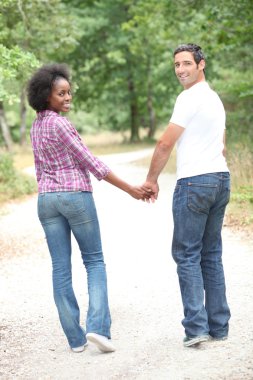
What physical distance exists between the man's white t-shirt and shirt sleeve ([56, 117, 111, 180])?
23.1 inches

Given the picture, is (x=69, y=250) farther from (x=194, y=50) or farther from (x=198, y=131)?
(x=194, y=50)

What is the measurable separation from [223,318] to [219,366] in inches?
27.6

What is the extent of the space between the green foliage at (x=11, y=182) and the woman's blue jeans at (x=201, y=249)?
10364 millimetres

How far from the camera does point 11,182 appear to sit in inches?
640

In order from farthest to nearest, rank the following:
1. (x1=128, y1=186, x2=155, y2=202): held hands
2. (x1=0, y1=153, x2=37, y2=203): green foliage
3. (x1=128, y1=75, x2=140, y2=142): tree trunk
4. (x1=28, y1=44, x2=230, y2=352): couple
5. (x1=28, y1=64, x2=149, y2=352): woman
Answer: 1. (x1=128, y1=75, x2=140, y2=142): tree trunk
2. (x1=0, y1=153, x2=37, y2=203): green foliage
3. (x1=128, y1=186, x2=155, y2=202): held hands
4. (x1=28, y1=64, x2=149, y2=352): woman
5. (x1=28, y1=44, x2=230, y2=352): couple

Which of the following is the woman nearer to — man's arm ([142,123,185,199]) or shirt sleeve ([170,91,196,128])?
man's arm ([142,123,185,199])

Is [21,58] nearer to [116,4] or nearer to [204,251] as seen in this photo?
[204,251]

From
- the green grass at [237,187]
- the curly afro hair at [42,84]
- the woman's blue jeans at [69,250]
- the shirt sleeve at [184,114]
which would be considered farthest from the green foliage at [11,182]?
the shirt sleeve at [184,114]

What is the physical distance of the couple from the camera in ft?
15.6

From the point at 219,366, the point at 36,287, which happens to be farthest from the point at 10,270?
the point at 219,366

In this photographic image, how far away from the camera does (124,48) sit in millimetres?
36812

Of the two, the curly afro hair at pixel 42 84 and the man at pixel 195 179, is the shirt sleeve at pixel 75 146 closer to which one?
the curly afro hair at pixel 42 84

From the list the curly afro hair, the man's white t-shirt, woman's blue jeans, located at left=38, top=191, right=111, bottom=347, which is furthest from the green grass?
the curly afro hair

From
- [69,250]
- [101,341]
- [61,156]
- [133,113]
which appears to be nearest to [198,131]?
[61,156]
